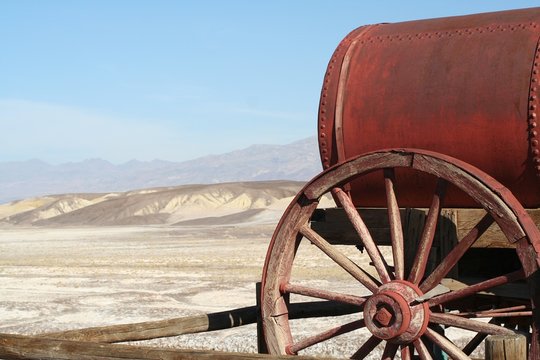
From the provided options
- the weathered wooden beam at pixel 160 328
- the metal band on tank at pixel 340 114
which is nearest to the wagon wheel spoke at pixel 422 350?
→ the metal band on tank at pixel 340 114

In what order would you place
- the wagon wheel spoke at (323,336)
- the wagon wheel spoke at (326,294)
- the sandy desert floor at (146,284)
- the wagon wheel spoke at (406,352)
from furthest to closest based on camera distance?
the sandy desert floor at (146,284), the wagon wheel spoke at (323,336), the wagon wheel spoke at (326,294), the wagon wheel spoke at (406,352)

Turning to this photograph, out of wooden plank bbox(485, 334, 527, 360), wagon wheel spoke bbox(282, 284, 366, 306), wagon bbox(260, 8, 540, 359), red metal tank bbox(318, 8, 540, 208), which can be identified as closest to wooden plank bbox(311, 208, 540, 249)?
wagon bbox(260, 8, 540, 359)

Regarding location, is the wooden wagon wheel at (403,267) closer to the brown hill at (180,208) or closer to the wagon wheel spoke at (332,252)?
the wagon wheel spoke at (332,252)

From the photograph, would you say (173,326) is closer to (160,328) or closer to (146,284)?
(160,328)

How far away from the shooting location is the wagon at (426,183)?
4.94 m

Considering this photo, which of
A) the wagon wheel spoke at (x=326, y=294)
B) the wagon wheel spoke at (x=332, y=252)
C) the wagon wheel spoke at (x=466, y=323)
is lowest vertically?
the wagon wheel spoke at (x=466, y=323)

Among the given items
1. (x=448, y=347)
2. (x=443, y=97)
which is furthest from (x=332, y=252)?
(x=443, y=97)

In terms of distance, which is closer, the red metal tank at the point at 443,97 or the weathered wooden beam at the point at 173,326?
the red metal tank at the point at 443,97

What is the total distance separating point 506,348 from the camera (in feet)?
12.8

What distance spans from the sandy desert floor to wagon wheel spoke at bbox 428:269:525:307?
5363 mm

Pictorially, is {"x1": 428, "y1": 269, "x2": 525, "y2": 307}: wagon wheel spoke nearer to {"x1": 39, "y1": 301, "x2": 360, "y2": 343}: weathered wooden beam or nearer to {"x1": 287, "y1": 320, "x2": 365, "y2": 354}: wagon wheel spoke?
{"x1": 287, "y1": 320, "x2": 365, "y2": 354}: wagon wheel spoke

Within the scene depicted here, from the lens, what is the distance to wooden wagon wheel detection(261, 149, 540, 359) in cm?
466

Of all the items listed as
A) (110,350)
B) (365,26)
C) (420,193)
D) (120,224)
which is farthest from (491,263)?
(120,224)

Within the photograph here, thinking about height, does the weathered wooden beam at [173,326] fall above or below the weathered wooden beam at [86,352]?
below
